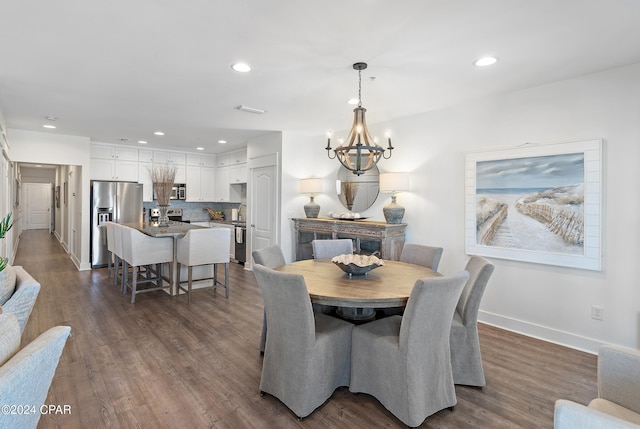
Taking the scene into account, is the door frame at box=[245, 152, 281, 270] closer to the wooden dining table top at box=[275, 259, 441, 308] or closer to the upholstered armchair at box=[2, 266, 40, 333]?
the wooden dining table top at box=[275, 259, 441, 308]

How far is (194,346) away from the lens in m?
3.05

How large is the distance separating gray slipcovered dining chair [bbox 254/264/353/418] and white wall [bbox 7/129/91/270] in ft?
18.2

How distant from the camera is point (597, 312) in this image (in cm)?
300

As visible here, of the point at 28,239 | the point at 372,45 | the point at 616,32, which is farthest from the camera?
the point at 28,239

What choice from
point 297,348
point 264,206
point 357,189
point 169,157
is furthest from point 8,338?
point 169,157

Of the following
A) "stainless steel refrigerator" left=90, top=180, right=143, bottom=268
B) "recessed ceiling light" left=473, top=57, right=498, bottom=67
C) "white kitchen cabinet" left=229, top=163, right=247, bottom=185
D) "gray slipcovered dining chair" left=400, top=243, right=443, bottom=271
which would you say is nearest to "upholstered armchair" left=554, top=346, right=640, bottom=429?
"gray slipcovered dining chair" left=400, top=243, right=443, bottom=271

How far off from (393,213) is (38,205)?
47.4ft

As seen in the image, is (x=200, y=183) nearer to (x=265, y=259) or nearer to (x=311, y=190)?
(x=311, y=190)

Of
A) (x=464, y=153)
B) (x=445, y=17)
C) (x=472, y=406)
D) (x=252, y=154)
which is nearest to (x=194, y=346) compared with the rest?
(x=472, y=406)

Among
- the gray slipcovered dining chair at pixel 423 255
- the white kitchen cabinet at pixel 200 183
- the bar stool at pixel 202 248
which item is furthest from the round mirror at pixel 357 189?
the white kitchen cabinet at pixel 200 183

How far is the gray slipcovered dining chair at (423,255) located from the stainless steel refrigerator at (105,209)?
5593 millimetres

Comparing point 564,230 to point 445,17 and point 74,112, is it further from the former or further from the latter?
point 74,112

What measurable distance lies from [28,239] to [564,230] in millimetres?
12852

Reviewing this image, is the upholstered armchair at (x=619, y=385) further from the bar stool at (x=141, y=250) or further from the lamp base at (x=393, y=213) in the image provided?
the bar stool at (x=141, y=250)
